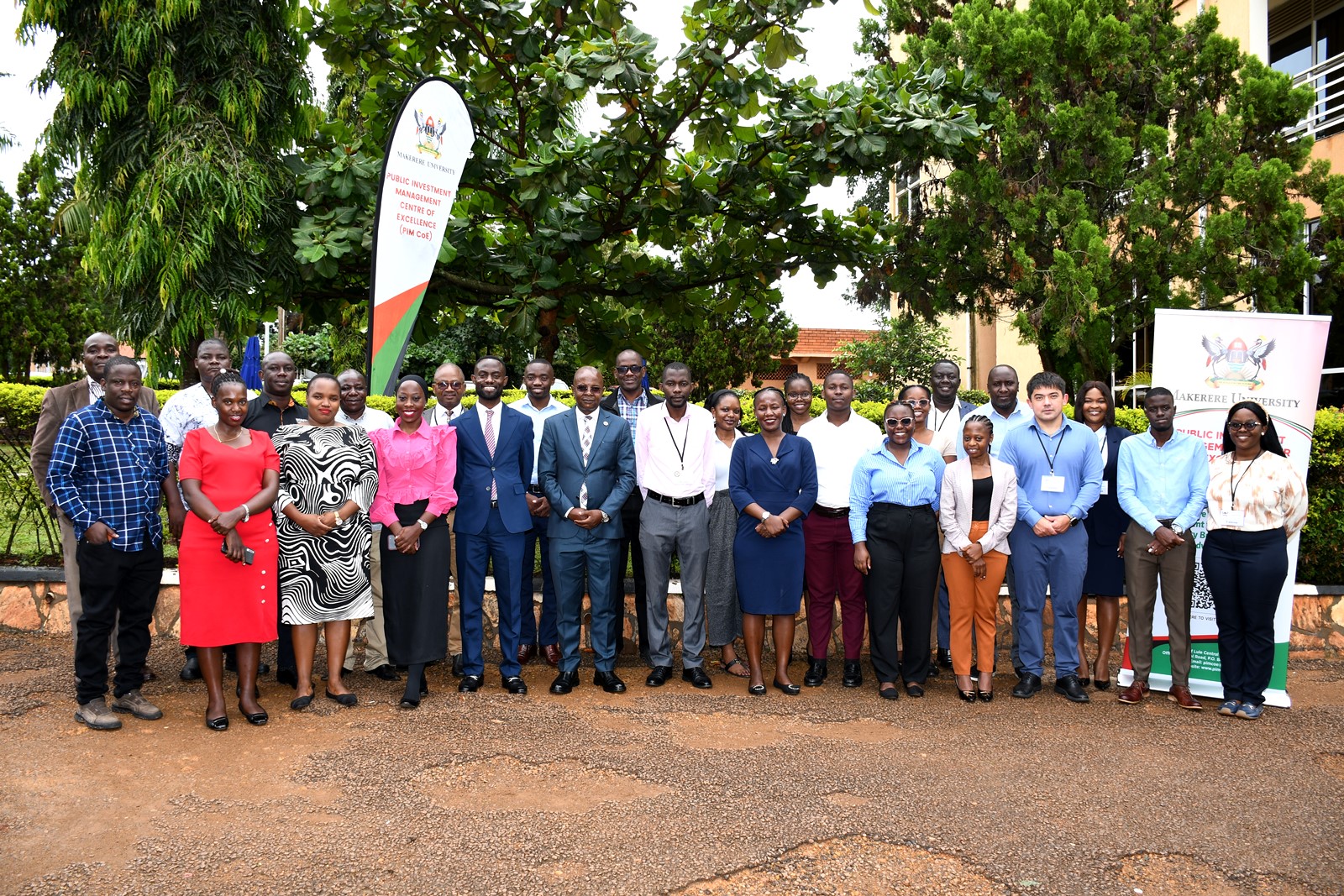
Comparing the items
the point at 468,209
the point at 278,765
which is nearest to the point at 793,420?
the point at 468,209

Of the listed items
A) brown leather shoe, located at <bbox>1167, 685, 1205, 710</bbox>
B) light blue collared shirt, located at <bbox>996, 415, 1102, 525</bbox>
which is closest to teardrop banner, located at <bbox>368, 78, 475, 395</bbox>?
light blue collared shirt, located at <bbox>996, 415, 1102, 525</bbox>

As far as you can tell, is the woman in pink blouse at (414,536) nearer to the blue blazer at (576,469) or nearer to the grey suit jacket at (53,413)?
the blue blazer at (576,469)

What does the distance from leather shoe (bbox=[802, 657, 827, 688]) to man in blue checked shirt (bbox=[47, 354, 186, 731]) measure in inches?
149

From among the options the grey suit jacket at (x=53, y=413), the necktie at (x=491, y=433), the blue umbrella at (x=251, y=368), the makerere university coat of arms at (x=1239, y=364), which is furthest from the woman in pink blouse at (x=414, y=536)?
the blue umbrella at (x=251, y=368)

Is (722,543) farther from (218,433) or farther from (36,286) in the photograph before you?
(36,286)

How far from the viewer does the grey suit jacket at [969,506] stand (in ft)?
19.6

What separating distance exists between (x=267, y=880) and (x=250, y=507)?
89.9 inches

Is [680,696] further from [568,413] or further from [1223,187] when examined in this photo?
[1223,187]

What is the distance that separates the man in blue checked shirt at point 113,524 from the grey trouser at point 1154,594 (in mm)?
5637

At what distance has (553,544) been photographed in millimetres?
6152

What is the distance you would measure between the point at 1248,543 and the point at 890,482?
6.84ft

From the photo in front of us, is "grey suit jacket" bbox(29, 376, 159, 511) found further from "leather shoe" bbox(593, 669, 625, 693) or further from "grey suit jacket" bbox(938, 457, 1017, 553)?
"grey suit jacket" bbox(938, 457, 1017, 553)

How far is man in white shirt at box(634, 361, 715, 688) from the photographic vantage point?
616 cm

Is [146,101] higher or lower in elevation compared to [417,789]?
higher
